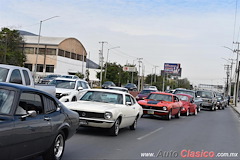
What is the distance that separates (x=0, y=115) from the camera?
233 inches

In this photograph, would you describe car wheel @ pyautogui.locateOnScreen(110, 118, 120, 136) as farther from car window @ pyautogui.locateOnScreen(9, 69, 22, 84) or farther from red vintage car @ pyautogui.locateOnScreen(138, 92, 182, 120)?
red vintage car @ pyautogui.locateOnScreen(138, 92, 182, 120)

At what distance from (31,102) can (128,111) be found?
21.1 ft

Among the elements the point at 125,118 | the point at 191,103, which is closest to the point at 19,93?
the point at 125,118

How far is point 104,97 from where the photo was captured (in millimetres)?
13180

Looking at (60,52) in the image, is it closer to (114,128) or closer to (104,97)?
(104,97)

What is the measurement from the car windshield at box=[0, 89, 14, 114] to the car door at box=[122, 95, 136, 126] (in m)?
6.58

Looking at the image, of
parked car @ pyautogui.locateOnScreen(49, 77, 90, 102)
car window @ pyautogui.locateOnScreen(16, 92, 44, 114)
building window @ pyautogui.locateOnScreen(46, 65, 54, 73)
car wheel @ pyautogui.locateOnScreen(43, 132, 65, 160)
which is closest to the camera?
car window @ pyautogui.locateOnScreen(16, 92, 44, 114)

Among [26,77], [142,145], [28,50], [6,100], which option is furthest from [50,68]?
[6,100]

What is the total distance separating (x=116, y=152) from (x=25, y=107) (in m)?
3.37

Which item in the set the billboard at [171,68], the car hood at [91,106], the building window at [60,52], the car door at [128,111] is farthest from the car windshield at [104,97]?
the billboard at [171,68]

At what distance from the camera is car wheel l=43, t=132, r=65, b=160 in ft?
24.0

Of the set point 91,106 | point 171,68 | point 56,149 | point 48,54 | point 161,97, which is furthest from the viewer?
point 171,68

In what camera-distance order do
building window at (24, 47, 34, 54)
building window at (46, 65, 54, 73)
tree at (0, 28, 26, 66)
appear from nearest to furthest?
A: tree at (0, 28, 26, 66) → building window at (24, 47, 34, 54) → building window at (46, 65, 54, 73)

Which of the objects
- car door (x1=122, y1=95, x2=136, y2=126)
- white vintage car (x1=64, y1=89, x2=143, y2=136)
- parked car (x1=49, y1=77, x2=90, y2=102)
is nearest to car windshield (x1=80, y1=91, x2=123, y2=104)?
white vintage car (x1=64, y1=89, x2=143, y2=136)
